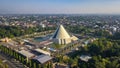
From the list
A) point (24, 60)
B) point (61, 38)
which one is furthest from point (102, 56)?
point (61, 38)

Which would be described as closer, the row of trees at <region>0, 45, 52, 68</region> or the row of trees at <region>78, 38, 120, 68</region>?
the row of trees at <region>78, 38, 120, 68</region>

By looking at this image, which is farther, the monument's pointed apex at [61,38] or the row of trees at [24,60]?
the monument's pointed apex at [61,38]

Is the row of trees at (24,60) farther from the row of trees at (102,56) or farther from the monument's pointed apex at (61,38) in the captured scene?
the monument's pointed apex at (61,38)

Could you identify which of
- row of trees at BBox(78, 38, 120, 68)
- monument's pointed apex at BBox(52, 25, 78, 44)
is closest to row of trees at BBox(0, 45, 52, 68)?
row of trees at BBox(78, 38, 120, 68)

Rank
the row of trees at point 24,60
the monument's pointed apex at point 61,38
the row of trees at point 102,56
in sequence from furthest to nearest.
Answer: the monument's pointed apex at point 61,38, the row of trees at point 24,60, the row of trees at point 102,56

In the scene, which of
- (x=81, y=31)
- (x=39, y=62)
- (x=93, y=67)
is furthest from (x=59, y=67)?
(x=81, y=31)

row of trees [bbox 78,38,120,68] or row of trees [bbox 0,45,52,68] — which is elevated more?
row of trees [bbox 78,38,120,68]

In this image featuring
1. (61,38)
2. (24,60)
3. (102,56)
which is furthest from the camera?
(61,38)

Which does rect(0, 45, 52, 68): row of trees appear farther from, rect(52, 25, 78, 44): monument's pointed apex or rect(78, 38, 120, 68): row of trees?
rect(52, 25, 78, 44): monument's pointed apex

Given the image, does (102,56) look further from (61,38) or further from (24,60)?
(61,38)

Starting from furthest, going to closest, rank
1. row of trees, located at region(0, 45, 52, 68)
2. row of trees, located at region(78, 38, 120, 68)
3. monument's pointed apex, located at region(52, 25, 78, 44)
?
monument's pointed apex, located at region(52, 25, 78, 44) → row of trees, located at region(0, 45, 52, 68) → row of trees, located at region(78, 38, 120, 68)

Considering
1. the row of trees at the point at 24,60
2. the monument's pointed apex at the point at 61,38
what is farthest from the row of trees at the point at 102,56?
the monument's pointed apex at the point at 61,38
